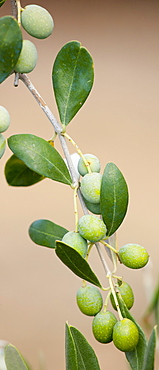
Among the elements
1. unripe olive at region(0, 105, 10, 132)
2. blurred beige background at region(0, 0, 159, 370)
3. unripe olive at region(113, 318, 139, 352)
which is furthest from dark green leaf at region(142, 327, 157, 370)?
blurred beige background at region(0, 0, 159, 370)

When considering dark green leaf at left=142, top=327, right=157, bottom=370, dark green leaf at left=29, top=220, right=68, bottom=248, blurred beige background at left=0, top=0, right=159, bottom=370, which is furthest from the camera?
blurred beige background at left=0, top=0, right=159, bottom=370

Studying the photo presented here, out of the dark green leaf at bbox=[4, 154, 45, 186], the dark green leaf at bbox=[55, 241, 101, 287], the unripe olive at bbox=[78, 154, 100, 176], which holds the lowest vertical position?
the dark green leaf at bbox=[55, 241, 101, 287]

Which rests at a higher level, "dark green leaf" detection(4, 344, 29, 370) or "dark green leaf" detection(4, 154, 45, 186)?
"dark green leaf" detection(4, 154, 45, 186)

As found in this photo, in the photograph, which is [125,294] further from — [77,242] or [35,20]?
[35,20]

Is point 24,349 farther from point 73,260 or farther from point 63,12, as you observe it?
point 73,260

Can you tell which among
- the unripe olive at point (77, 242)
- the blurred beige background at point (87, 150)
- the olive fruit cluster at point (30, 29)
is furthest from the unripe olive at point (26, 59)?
the blurred beige background at point (87, 150)

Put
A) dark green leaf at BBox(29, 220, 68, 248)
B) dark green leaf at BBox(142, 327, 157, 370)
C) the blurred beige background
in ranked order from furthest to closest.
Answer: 1. the blurred beige background
2. dark green leaf at BBox(29, 220, 68, 248)
3. dark green leaf at BBox(142, 327, 157, 370)

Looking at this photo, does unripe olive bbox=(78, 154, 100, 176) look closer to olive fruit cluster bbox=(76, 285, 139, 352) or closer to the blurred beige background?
olive fruit cluster bbox=(76, 285, 139, 352)

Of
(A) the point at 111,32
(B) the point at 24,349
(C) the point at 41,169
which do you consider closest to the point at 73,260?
(C) the point at 41,169
